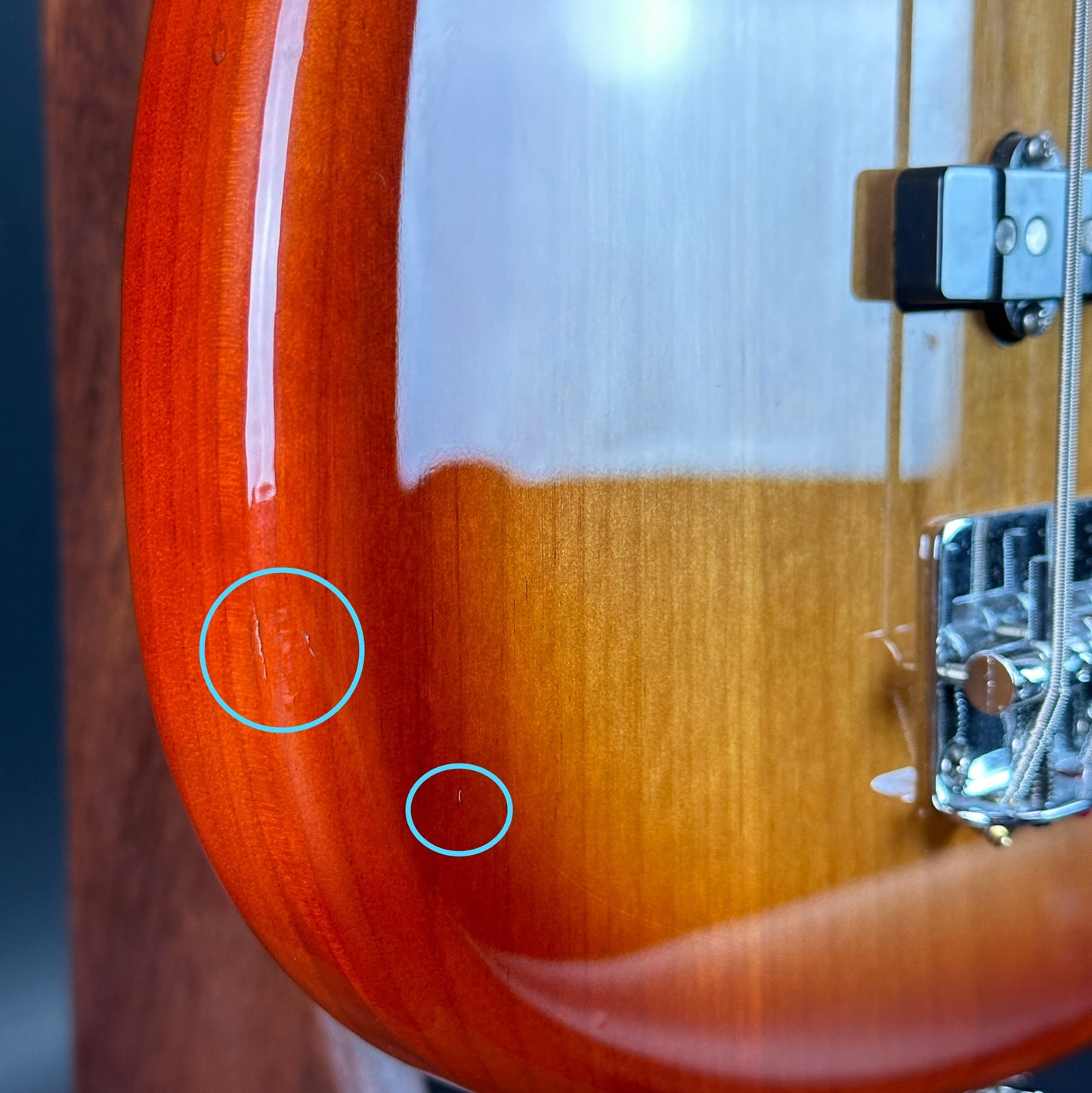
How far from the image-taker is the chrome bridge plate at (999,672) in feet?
1.10

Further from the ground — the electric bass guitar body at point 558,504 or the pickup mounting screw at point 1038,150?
the pickup mounting screw at point 1038,150

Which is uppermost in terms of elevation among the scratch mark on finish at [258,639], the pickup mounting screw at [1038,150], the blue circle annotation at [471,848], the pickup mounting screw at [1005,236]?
the pickup mounting screw at [1038,150]

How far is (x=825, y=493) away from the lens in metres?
0.31

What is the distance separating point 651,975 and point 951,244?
0.19m

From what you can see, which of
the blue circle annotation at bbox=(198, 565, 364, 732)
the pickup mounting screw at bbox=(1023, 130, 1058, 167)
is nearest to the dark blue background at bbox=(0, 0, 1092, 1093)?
the blue circle annotation at bbox=(198, 565, 364, 732)

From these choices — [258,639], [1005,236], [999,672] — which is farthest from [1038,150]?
[258,639]

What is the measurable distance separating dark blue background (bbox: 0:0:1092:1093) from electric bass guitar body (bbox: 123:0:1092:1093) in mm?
82

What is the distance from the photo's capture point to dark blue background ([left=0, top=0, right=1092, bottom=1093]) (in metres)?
0.35

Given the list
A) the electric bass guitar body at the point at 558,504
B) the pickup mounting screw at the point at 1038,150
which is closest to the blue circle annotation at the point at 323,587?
the electric bass guitar body at the point at 558,504

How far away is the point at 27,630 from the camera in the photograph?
0.36 metres

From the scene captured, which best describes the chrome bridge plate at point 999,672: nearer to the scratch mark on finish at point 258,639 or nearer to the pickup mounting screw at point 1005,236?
the pickup mounting screw at point 1005,236

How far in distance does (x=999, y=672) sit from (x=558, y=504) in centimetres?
13

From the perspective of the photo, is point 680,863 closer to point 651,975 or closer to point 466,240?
point 651,975

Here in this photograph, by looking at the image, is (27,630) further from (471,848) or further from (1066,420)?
(1066,420)
